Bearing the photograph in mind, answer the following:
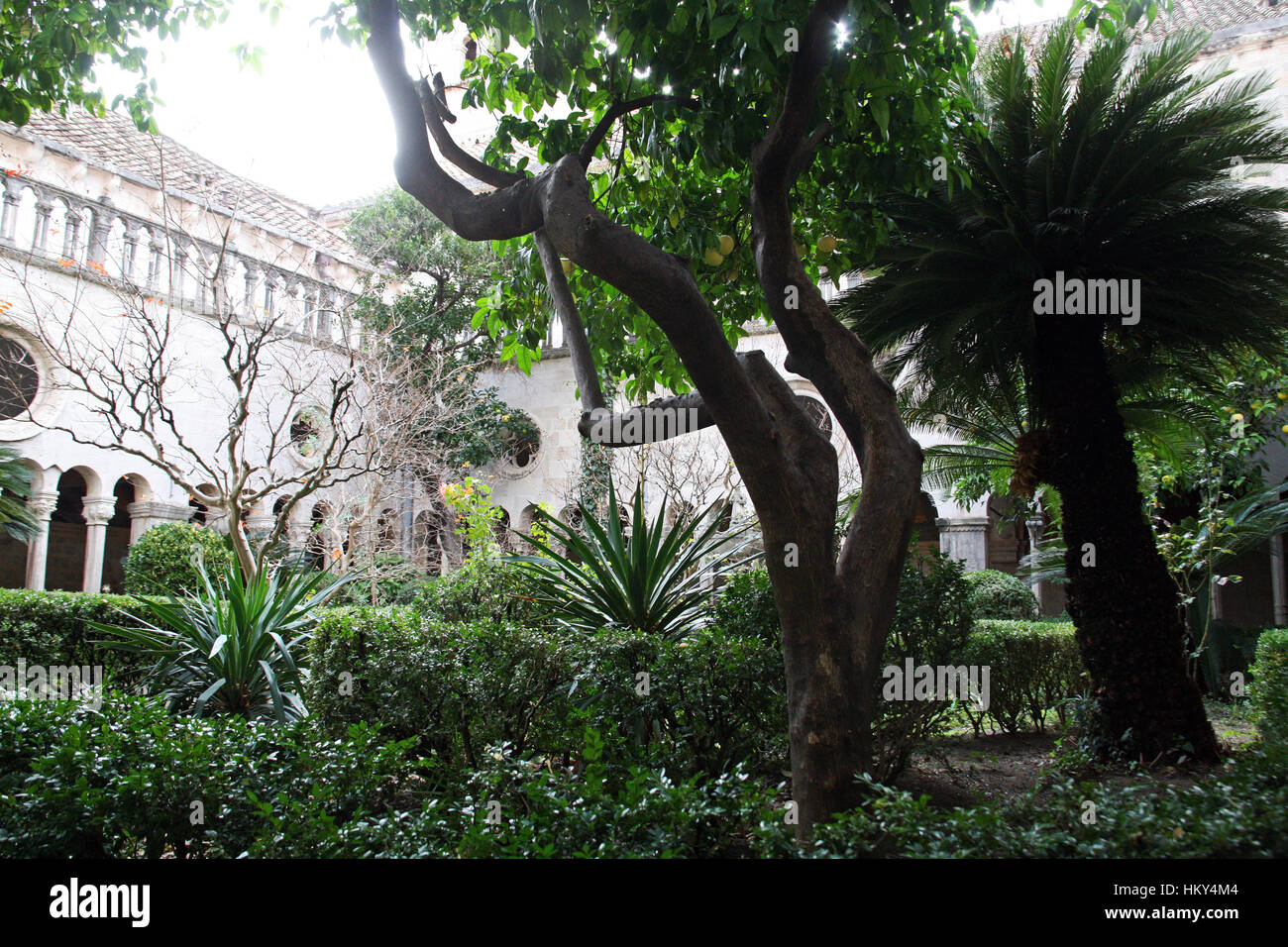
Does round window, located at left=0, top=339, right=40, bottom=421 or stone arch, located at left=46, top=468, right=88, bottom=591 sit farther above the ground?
round window, located at left=0, top=339, right=40, bottom=421

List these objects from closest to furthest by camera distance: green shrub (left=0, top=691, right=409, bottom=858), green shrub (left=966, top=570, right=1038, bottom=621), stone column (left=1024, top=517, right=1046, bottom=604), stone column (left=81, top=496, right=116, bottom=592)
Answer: green shrub (left=0, top=691, right=409, bottom=858) → green shrub (left=966, top=570, right=1038, bottom=621) → stone column (left=1024, top=517, right=1046, bottom=604) → stone column (left=81, top=496, right=116, bottom=592)

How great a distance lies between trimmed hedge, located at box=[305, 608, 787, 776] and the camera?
3.88 metres

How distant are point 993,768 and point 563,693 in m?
2.97

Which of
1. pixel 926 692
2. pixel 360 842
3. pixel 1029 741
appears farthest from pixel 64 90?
pixel 1029 741

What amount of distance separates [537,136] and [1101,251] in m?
A: 3.27

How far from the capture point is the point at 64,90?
4922 mm

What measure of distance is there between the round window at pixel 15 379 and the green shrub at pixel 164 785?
433 inches

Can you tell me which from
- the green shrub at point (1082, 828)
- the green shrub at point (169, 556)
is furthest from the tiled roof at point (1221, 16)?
the green shrub at point (1082, 828)

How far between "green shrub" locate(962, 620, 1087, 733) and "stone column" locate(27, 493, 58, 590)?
462 inches

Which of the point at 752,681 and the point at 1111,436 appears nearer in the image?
the point at 752,681

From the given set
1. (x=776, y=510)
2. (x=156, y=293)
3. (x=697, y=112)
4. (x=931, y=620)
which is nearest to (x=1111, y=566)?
(x=931, y=620)

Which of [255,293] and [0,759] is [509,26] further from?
[255,293]

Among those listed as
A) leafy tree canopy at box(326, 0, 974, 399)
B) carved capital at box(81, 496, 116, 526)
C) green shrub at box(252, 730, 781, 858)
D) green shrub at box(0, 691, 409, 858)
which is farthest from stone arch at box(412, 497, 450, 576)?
green shrub at box(252, 730, 781, 858)

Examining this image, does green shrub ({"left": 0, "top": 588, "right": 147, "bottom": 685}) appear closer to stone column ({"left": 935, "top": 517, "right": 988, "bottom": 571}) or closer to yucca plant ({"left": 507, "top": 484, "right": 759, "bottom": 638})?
yucca plant ({"left": 507, "top": 484, "right": 759, "bottom": 638})
